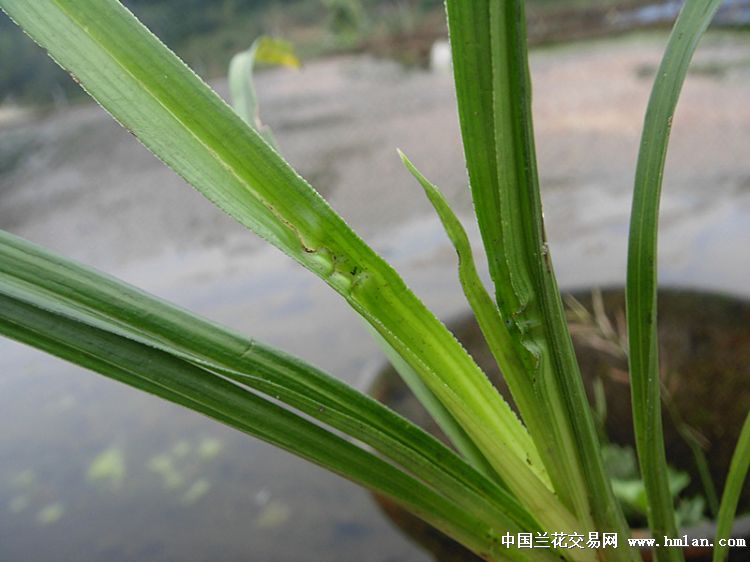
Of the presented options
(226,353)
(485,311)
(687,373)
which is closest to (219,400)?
(226,353)

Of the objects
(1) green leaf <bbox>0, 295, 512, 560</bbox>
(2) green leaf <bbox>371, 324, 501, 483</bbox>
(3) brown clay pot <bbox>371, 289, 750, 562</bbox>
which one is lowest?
(1) green leaf <bbox>0, 295, 512, 560</bbox>

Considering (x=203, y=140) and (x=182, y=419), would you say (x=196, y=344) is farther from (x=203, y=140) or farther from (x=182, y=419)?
(x=182, y=419)

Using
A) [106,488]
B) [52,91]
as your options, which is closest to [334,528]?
[106,488]

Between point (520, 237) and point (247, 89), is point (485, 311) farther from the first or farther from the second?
point (247, 89)

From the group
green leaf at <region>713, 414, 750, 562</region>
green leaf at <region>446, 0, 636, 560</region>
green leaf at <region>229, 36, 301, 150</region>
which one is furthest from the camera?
green leaf at <region>229, 36, 301, 150</region>

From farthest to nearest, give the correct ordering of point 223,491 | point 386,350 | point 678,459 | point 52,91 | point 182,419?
point 52,91 → point 182,419 → point 223,491 → point 678,459 → point 386,350

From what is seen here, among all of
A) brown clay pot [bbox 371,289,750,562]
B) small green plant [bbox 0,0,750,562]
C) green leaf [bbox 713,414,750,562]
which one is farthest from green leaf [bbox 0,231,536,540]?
brown clay pot [bbox 371,289,750,562]

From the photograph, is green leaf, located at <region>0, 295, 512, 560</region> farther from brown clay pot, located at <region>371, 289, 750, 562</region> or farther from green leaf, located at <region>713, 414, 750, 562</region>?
brown clay pot, located at <region>371, 289, 750, 562</region>
